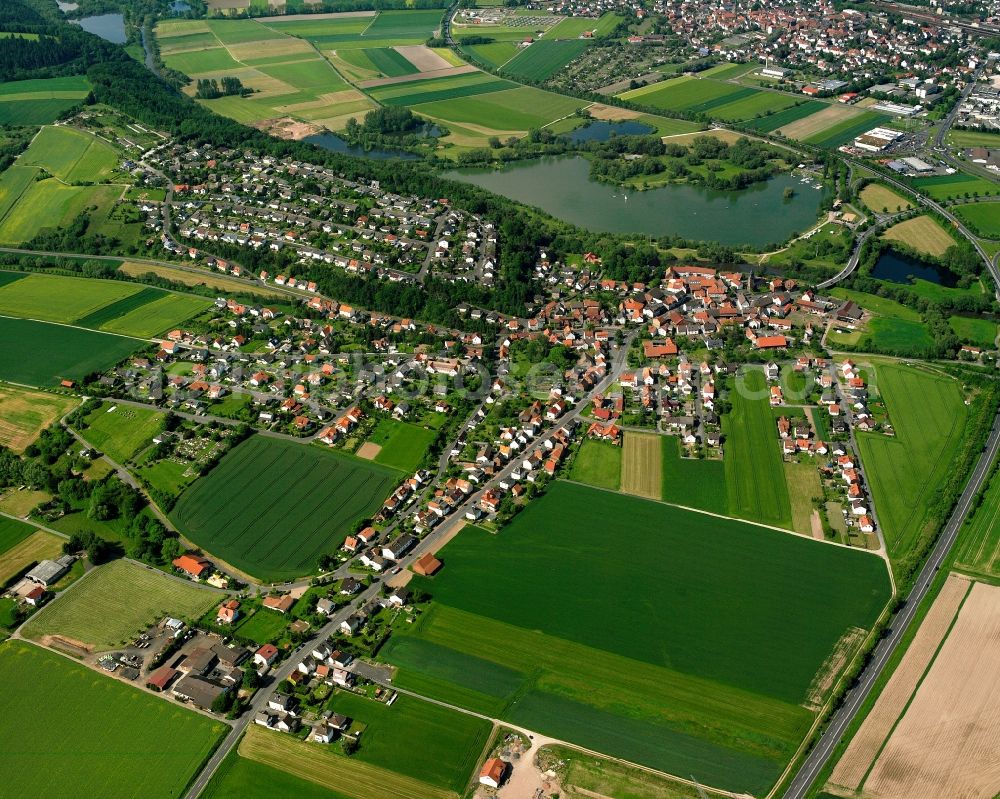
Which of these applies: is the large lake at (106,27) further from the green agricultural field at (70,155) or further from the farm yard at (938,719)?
the farm yard at (938,719)

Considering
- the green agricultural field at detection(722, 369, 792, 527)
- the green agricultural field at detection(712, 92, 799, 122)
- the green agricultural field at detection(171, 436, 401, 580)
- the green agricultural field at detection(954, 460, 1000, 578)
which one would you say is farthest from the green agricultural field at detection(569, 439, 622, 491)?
the green agricultural field at detection(712, 92, 799, 122)

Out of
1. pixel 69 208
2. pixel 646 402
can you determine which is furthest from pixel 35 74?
pixel 646 402

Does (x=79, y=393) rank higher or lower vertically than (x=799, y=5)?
lower

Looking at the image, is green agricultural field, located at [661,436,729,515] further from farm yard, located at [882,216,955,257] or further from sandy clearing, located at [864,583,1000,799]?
farm yard, located at [882,216,955,257]

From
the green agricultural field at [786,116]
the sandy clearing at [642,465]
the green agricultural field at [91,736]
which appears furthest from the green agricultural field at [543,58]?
A: the green agricultural field at [91,736]

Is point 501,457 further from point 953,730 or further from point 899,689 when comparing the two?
point 953,730

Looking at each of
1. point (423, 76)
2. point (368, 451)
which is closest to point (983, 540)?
point (368, 451)

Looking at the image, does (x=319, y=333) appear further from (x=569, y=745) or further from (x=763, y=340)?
(x=569, y=745)
